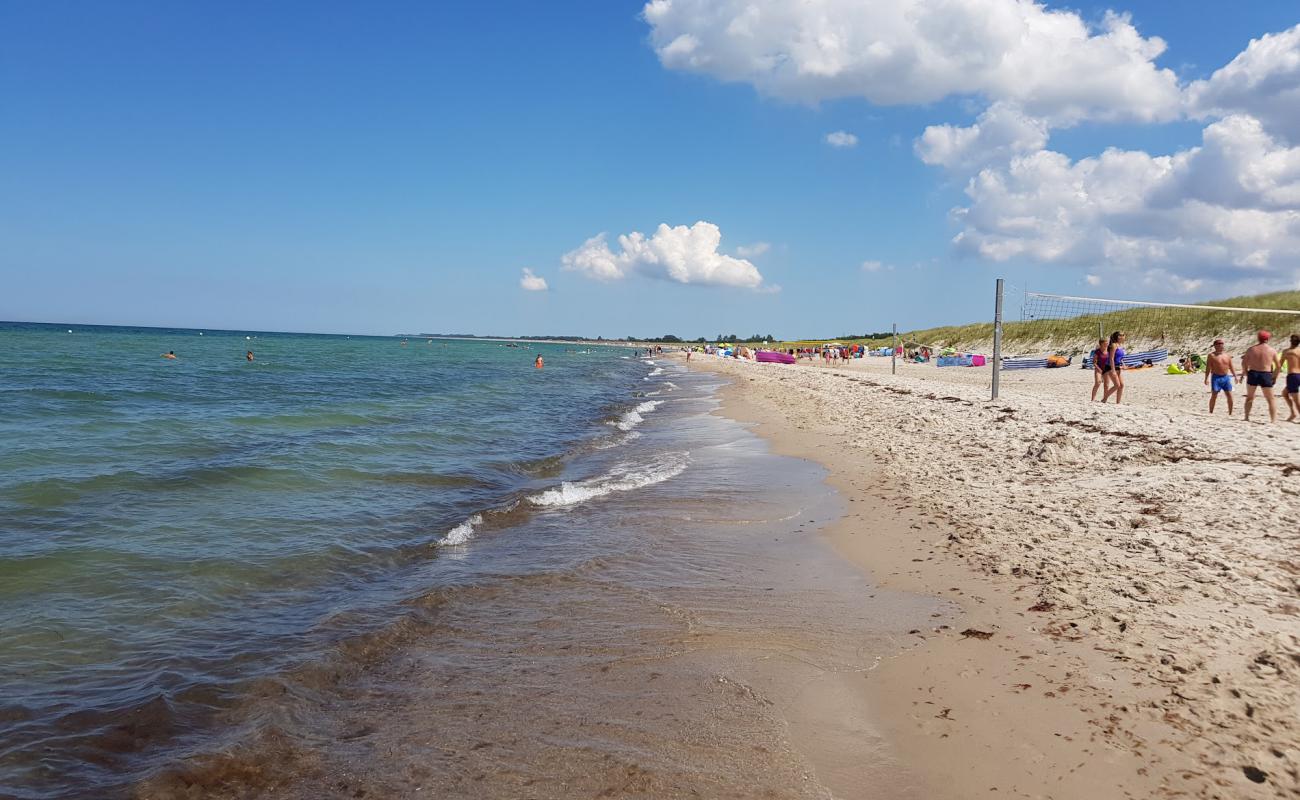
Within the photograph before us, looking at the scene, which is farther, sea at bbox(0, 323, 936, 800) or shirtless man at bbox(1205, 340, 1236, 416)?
shirtless man at bbox(1205, 340, 1236, 416)

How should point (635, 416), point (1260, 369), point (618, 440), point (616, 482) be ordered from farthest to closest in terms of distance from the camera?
point (635, 416) → point (618, 440) → point (1260, 369) → point (616, 482)

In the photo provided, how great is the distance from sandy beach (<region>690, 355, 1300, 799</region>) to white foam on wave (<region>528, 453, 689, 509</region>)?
9.35ft

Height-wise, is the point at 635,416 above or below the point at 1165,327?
below

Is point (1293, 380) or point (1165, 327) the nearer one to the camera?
point (1293, 380)

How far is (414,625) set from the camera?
212 inches

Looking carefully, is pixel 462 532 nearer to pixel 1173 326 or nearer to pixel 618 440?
pixel 618 440

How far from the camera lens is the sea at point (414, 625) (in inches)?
139

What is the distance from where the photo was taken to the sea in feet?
11.6

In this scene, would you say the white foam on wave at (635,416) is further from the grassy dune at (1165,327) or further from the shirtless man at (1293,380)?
the grassy dune at (1165,327)

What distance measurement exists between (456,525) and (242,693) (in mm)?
4214

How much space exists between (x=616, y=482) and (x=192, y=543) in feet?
18.3

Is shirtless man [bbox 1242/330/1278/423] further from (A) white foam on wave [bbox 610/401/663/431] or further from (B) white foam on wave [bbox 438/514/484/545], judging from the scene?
→ (B) white foam on wave [bbox 438/514/484/545]

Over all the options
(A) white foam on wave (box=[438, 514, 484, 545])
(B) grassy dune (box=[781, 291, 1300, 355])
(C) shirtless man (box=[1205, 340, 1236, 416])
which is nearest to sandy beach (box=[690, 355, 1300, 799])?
(C) shirtless man (box=[1205, 340, 1236, 416])

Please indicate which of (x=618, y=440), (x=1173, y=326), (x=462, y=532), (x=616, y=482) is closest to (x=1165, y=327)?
(x=1173, y=326)
